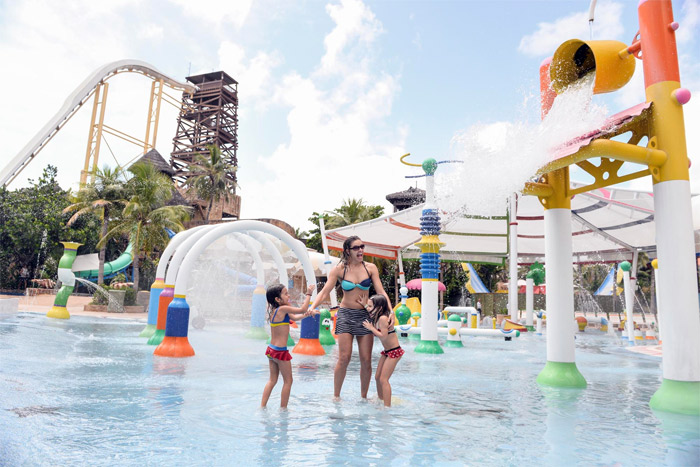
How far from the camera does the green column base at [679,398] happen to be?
474 cm

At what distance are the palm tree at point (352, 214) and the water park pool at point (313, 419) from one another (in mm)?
27459

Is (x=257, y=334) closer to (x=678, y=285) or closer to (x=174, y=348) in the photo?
(x=174, y=348)

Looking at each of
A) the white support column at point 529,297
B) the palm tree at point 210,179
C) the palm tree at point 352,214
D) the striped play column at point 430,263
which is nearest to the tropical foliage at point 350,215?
the palm tree at point 352,214

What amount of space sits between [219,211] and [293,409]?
40.2m

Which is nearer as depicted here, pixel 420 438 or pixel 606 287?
pixel 420 438

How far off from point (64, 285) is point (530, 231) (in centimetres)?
1884

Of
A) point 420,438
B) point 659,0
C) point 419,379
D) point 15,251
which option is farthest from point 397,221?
point 15,251

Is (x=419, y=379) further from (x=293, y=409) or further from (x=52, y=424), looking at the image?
(x=52, y=424)

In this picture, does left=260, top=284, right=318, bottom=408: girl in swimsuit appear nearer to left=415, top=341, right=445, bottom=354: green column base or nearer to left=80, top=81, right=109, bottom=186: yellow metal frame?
left=415, top=341, right=445, bottom=354: green column base

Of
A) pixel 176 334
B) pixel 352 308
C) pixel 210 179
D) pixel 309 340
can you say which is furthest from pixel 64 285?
pixel 210 179

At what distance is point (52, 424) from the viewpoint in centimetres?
376

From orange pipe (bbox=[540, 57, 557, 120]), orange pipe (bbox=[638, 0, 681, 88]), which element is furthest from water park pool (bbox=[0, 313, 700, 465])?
orange pipe (bbox=[540, 57, 557, 120])

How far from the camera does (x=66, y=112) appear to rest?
111 ft

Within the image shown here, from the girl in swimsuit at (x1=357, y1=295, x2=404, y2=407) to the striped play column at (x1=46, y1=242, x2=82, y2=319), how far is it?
15951mm
